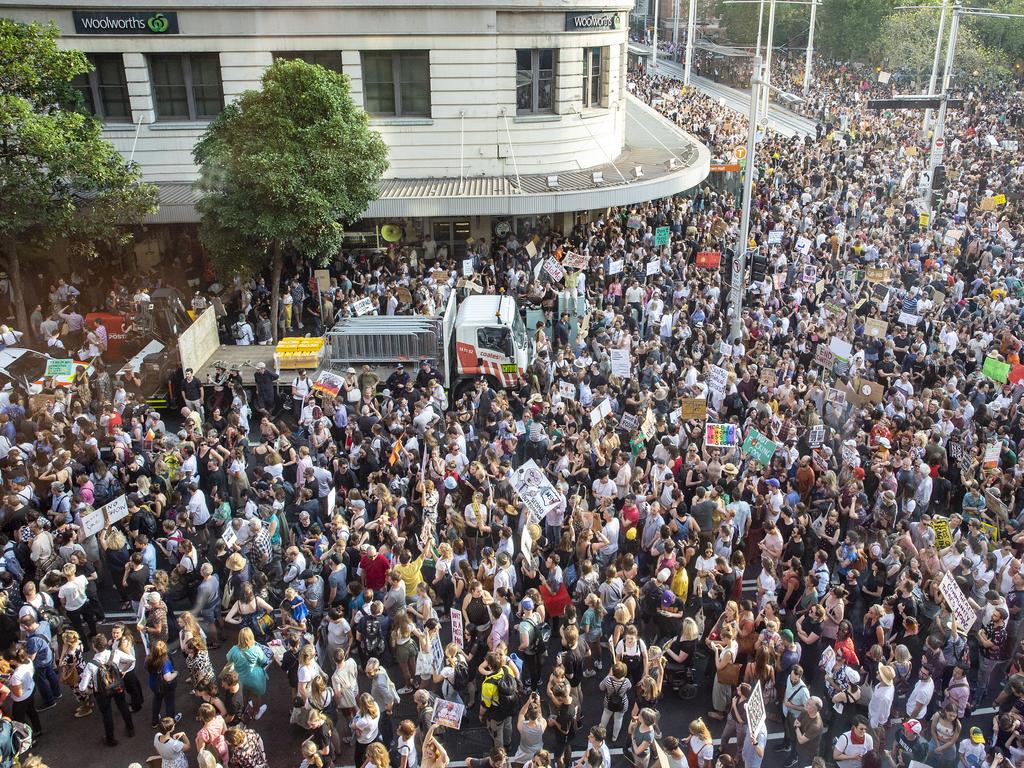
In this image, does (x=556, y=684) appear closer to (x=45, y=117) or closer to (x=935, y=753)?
(x=935, y=753)

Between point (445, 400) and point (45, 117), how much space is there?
40.4ft

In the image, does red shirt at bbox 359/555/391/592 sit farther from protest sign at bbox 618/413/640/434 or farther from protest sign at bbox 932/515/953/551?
protest sign at bbox 932/515/953/551

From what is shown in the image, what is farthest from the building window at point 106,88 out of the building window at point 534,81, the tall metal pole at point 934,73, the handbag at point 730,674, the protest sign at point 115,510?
the tall metal pole at point 934,73

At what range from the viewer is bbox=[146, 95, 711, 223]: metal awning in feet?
92.2

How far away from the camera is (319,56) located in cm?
→ 2898

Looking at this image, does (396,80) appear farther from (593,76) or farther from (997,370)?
(997,370)

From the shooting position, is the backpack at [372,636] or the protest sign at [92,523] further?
the protest sign at [92,523]

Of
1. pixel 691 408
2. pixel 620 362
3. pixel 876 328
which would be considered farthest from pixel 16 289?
pixel 876 328

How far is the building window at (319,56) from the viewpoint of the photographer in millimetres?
28859

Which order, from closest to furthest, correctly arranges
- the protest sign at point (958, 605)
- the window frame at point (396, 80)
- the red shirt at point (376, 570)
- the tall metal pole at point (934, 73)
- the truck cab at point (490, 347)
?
the protest sign at point (958, 605) → the red shirt at point (376, 570) → the truck cab at point (490, 347) → the window frame at point (396, 80) → the tall metal pole at point (934, 73)

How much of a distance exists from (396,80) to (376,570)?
70.1 ft

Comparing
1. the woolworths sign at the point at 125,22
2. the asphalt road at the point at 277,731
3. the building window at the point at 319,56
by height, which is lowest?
the asphalt road at the point at 277,731

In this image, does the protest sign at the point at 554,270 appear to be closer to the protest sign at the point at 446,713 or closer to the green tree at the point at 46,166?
the green tree at the point at 46,166

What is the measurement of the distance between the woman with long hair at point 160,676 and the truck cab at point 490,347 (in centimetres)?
957
